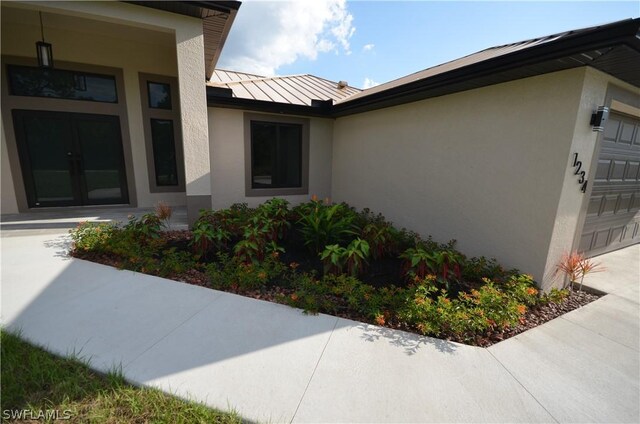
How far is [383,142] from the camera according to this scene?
6.18 meters

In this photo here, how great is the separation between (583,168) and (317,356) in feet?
13.7

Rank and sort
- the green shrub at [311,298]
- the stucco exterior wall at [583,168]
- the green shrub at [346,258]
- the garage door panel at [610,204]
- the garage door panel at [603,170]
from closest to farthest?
the green shrub at [311,298]
the stucco exterior wall at [583,168]
the green shrub at [346,258]
the garage door panel at [603,170]
the garage door panel at [610,204]

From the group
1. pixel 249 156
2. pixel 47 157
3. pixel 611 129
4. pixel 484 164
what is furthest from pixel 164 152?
pixel 611 129

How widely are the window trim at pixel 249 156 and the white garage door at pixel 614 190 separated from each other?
575cm

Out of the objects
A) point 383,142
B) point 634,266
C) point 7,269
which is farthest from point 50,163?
point 634,266

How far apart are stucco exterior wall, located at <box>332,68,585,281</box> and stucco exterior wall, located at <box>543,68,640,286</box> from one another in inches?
3.1

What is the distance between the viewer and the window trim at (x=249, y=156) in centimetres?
667

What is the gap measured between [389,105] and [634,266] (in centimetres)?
522

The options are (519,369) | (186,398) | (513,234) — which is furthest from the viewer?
(513,234)

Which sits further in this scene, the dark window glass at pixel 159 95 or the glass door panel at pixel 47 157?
the dark window glass at pixel 159 95

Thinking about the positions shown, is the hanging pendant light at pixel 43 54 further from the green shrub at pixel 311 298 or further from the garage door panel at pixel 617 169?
the garage door panel at pixel 617 169

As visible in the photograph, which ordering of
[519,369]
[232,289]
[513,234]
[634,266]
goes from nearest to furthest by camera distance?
[519,369], [232,289], [513,234], [634,266]

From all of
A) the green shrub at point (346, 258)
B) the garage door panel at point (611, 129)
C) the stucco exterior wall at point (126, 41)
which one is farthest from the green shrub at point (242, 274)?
the garage door panel at point (611, 129)

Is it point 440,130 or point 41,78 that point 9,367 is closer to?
point 440,130
